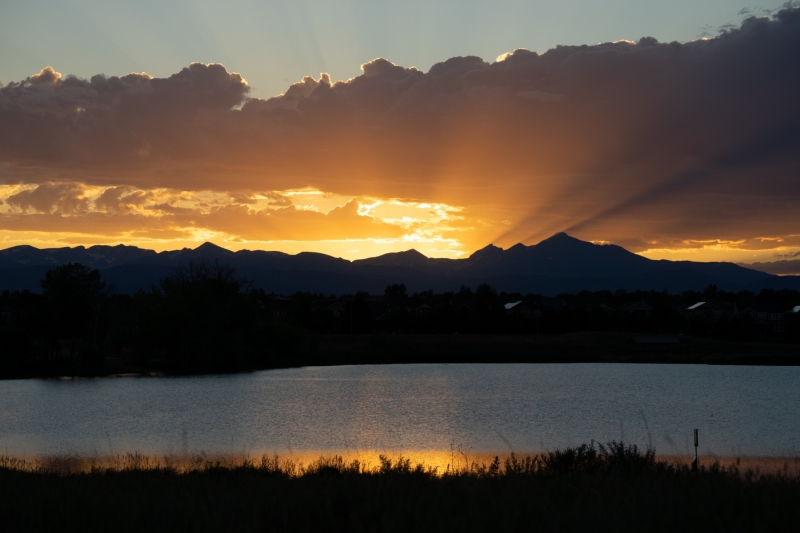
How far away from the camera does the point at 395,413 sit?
45.6 meters

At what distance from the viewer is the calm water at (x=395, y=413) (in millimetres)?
33250

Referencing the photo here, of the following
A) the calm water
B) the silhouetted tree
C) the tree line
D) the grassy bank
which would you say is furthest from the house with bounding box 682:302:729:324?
the grassy bank

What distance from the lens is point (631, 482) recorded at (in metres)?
14.4

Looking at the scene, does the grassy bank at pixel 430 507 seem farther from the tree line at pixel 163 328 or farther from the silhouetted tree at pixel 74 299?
the silhouetted tree at pixel 74 299

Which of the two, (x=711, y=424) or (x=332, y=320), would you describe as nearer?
(x=711, y=424)

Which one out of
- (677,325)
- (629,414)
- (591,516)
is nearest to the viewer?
(591,516)

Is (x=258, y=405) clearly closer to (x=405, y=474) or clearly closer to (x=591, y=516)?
(x=405, y=474)

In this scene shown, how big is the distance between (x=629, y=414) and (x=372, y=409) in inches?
633

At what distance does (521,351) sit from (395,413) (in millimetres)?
68899

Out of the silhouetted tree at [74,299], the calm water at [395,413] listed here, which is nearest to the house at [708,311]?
the calm water at [395,413]

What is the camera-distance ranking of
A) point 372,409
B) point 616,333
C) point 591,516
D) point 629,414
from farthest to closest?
1. point 616,333
2. point 372,409
3. point 629,414
4. point 591,516

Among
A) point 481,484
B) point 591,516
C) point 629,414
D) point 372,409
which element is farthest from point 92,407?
point 591,516

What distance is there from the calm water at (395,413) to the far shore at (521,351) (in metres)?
23.3

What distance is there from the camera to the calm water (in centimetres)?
3325
